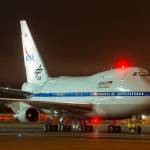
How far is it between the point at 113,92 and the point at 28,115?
8336 millimetres

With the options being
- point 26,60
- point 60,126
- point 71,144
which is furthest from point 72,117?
point 71,144

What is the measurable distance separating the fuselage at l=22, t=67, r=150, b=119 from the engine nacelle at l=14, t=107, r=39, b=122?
254cm

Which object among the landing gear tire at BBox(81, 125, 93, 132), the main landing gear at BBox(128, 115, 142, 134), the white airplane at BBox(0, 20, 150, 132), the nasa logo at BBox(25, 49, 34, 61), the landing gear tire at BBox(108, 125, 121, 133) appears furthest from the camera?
the nasa logo at BBox(25, 49, 34, 61)

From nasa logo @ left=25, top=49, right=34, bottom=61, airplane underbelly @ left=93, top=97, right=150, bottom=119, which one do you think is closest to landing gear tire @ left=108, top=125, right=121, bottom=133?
airplane underbelly @ left=93, top=97, right=150, bottom=119

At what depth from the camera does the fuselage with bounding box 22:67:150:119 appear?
42.9 metres

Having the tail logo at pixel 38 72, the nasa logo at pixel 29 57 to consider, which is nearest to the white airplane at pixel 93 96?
the tail logo at pixel 38 72

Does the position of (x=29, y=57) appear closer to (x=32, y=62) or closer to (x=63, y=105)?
(x=32, y=62)

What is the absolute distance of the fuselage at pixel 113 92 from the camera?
1689 inches

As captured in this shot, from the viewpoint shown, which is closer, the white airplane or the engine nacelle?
the white airplane

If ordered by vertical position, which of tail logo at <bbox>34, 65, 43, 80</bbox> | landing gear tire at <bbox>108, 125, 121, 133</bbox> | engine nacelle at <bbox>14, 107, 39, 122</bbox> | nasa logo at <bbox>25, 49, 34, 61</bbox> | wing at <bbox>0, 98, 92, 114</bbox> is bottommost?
landing gear tire at <bbox>108, 125, 121, 133</bbox>

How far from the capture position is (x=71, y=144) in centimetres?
2811

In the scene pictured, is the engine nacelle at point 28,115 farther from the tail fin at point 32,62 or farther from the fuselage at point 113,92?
the tail fin at point 32,62

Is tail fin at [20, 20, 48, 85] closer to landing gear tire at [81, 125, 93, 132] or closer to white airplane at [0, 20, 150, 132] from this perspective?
white airplane at [0, 20, 150, 132]

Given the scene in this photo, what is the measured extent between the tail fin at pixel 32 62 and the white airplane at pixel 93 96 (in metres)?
1.50
